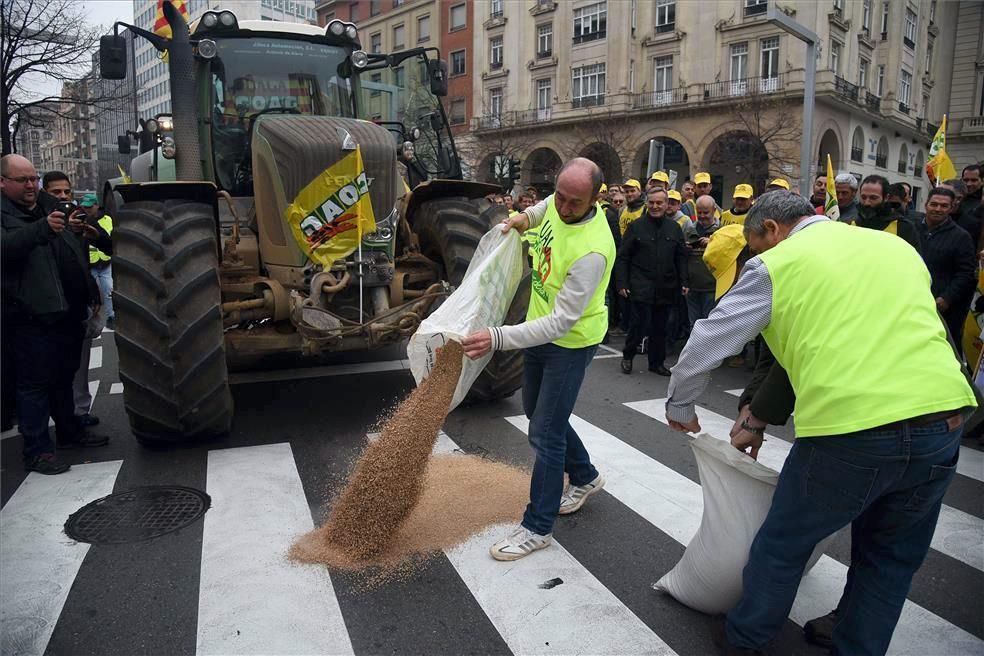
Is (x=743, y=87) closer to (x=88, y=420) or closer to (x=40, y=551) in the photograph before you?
(x=88, y=420)

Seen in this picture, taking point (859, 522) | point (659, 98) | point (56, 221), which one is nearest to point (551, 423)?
point (859, 522)

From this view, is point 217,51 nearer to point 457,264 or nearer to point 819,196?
point 457,264

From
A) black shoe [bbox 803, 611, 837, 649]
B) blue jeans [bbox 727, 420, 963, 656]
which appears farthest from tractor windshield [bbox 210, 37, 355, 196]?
black shoe [bbox 803, 611, 837, 649]

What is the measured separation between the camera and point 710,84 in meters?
32.1

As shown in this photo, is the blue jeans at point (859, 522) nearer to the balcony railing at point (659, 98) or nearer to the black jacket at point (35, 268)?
the black jacket at point (35, 268)

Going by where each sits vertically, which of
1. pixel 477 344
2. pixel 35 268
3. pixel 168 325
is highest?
pixel 35 268

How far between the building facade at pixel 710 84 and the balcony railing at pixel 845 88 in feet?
0.43

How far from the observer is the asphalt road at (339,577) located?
2.90m

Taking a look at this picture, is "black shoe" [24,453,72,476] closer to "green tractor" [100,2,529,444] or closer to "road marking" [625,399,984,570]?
"green tractor" [100,2,529,444]

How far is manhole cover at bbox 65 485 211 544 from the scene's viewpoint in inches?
150

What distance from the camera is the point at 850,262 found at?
2361 mm

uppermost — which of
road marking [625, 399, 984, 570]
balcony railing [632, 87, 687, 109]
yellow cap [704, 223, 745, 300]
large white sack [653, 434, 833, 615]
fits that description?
balcony railing [632, 87, 687, 109]

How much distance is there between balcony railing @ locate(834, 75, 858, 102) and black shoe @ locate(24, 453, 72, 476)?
1284 inches

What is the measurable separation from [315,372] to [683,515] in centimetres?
445
